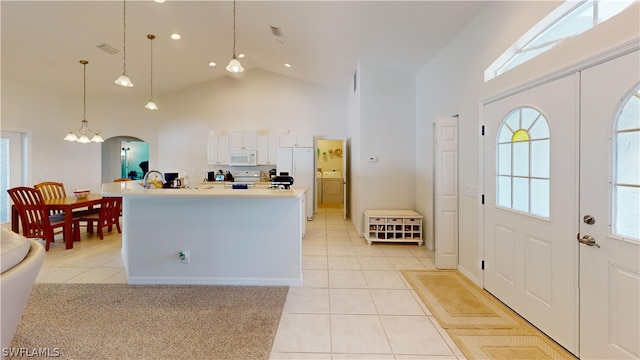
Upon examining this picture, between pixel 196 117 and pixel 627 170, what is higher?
pixel 196 117

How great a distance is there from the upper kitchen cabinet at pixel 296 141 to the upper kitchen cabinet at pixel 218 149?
150cm

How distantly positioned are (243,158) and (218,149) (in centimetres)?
73

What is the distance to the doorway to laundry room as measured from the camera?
28.5ft

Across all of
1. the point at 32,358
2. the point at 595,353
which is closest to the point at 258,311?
the point at 32,358

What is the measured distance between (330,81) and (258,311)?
18.1ft

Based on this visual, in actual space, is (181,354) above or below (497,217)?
below

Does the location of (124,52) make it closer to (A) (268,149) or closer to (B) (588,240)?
(A) (268,149)

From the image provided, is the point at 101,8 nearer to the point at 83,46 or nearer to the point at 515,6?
the point at 83,46

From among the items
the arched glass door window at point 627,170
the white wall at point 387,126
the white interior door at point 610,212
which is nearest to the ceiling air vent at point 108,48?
the white wall at point 387,126

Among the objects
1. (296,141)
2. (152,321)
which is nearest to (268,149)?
(296,141)

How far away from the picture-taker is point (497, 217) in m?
2.56

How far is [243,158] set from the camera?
22.3 feet

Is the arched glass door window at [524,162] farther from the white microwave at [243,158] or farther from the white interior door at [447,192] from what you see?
the white microwave at [243,158]

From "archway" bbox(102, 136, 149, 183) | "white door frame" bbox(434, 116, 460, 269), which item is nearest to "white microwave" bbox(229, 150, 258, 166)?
"archway" bbox(102, 136, 149, 183)
